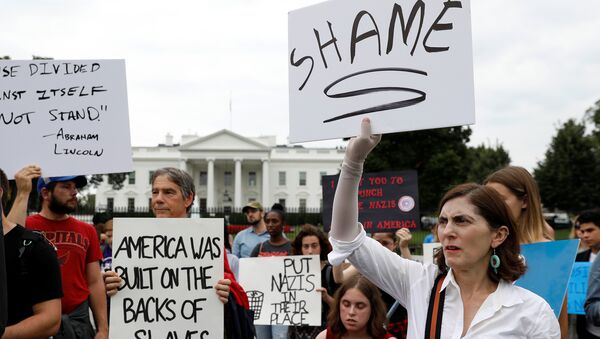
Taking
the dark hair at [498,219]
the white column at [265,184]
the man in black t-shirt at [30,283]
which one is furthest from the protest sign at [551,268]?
the white column at [265,184]

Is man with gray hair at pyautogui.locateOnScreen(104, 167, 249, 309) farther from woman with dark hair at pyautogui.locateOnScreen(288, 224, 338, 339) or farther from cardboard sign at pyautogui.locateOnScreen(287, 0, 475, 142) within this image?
woman with dark hair at pyautogui.locateOnScreen(288, 224, 338, 339)

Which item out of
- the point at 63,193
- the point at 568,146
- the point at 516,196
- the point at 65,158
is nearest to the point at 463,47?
the point at 516,196

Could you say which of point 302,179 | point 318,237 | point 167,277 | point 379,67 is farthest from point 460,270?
point 302,179

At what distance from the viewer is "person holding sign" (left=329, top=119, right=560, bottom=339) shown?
7.86ft

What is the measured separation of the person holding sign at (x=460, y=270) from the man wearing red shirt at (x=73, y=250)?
231 centimetres

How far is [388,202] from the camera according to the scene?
7594 millimetres

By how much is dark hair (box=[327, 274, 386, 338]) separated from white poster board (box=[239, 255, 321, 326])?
146 centimetres

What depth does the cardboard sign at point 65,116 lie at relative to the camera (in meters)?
4.09

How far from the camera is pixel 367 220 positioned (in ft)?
25.2

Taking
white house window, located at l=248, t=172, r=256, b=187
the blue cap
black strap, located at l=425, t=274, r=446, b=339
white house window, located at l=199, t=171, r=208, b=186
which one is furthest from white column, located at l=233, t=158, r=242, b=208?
black strap, located at l=425, t=274, r=446, b=339

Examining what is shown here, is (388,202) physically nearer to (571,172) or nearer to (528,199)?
(528,199)

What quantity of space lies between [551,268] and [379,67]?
1.33 metres

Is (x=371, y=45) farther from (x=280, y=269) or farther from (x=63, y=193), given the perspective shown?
(x=280, y=269)

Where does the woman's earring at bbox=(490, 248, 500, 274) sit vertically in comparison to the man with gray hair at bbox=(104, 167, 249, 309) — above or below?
below
